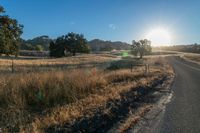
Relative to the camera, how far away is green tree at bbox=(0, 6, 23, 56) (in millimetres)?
18297

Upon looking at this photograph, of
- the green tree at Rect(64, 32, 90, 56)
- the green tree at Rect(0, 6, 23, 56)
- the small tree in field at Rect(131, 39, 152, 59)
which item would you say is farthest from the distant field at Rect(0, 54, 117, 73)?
the small tree in field at Rect(131, 39, 152, 59)

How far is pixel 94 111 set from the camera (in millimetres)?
8398

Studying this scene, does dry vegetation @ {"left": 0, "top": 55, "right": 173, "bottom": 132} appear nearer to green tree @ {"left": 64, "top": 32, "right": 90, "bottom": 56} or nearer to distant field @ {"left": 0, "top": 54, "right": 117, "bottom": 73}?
distant field @ {"left": 0, "top": 54, "right": 117, "bottom": 73}

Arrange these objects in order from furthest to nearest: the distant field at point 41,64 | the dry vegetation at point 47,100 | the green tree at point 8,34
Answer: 1. the distant field at point 41,64
2. the green tree at point 8,34
3. the dry vegetation at point 47,100

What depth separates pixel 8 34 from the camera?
19141 mm

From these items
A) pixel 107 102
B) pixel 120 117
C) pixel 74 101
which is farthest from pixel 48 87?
pixel 120 117

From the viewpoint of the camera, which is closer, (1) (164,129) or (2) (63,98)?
(1) (164,129)

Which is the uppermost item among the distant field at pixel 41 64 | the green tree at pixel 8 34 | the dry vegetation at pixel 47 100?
the green tree at pixel 8 34

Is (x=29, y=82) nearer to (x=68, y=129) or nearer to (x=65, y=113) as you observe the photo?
(x=65, y=113)

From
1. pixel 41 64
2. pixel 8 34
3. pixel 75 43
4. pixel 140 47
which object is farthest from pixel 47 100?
pixel 140 47

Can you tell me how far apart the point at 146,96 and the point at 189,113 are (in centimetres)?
322

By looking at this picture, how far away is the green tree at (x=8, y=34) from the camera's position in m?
18.3

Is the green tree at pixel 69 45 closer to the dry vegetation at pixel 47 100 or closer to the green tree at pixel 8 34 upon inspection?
the green tree at pixel 8 34

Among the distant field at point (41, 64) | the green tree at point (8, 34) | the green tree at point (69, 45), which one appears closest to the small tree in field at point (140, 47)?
the green tree at point (69, 45)
